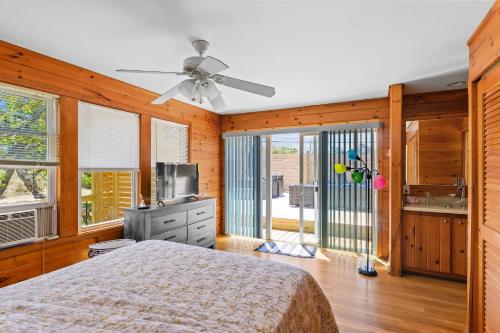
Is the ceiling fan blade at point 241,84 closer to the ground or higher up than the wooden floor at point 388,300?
higher up

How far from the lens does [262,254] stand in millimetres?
3904

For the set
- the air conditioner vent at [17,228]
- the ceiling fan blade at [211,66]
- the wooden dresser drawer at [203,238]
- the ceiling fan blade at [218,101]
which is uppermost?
the ceiling fan blade at [211,66]

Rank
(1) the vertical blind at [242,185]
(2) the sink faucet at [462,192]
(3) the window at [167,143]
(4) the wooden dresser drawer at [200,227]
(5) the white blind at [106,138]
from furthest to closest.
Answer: (1) the vertical blind at [242,185], (3) the window at [167,143], (4) the wooden dresser drawer at [200,227], (2) the sink faucet at [462,192], (5) the white blind at [106,138]

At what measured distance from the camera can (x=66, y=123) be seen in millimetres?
2584

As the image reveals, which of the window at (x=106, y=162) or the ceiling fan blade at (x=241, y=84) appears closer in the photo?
the ceiling fan blade at (x=241, y=84)

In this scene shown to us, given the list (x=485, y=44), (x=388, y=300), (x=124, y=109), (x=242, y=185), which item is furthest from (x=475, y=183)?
(x=124, y=109)

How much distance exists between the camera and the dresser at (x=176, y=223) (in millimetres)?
2883

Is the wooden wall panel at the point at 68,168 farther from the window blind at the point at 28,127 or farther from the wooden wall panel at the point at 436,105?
the wooden wall panel at the point at 436,105

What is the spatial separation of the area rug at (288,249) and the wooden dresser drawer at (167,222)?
143cm

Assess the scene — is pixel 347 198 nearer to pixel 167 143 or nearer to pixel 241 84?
pixel 241 84

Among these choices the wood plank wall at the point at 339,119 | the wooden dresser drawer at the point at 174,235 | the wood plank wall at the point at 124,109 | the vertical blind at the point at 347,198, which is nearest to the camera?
the wood plank wall at the point at 124,109

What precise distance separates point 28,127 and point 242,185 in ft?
10.5

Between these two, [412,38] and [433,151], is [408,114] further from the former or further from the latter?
[412,38]

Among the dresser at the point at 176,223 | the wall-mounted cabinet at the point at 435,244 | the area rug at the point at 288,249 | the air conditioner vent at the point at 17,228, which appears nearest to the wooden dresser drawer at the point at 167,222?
the dresser at the point at 176,223
